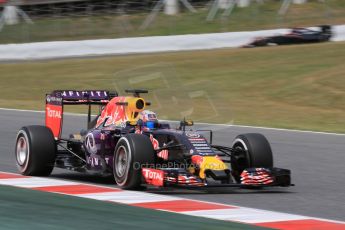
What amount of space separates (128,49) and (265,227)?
90.3 feet

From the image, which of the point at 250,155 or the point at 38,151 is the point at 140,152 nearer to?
the point at 250,155

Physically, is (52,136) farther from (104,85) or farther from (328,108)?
(104,85)

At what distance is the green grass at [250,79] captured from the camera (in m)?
20.7

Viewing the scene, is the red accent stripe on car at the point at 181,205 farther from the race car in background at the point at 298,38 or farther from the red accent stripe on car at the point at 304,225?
the race car in background at the point at 298,38

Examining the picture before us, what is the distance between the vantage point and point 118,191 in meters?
9.00

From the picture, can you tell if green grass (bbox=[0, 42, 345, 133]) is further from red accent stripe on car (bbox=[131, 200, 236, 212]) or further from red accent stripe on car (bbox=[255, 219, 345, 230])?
red accent stripe on car (bbox=[255, 219, 345, 230])

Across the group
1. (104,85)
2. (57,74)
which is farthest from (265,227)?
(57,74)

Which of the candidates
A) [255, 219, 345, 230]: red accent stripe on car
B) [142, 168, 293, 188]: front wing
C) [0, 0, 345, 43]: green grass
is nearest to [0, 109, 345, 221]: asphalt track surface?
[142, 168, 293, 188]: front wing

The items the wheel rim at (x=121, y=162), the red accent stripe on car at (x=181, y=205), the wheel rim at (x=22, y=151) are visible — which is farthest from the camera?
the wheel rim at (x=22, y=151)

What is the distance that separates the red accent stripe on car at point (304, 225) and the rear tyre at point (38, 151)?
363 centimetres

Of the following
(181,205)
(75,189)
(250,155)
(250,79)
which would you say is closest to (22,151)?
(75,189)

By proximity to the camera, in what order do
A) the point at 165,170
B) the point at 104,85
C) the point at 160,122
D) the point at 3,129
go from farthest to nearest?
the point at 104,85 < the point at 3,129 < the point at 160,122 < the point at 165,170

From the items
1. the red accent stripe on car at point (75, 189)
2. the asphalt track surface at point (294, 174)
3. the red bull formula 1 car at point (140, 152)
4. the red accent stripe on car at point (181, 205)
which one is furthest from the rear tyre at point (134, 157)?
the red accent stripe on car at point (181, 205)

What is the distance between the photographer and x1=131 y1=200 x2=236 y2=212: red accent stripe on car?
7980mm
